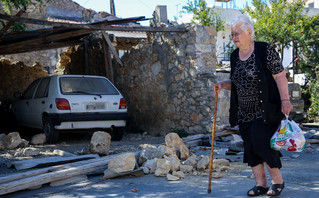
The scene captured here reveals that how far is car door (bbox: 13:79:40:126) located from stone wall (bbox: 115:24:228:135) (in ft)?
8.76

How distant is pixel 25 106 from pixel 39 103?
1198 millimetres

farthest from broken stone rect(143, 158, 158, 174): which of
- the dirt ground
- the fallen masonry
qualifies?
the dirt ground

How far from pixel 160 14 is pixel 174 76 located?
5.44 feet

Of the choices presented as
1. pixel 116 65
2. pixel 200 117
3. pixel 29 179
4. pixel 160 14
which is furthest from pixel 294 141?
pixel 116 65

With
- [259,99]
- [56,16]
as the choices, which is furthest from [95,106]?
[56,16]

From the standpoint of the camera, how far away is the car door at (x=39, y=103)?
332 inches

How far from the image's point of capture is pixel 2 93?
46.2 ft

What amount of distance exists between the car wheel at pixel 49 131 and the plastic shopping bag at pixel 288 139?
5.61 metres

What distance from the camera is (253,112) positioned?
11.8ft

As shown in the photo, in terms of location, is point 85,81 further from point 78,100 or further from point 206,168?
point 206,168

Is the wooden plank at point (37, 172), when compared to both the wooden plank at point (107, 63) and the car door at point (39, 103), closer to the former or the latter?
the car door at point (39, 103)

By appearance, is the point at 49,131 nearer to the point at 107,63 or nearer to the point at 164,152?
the point at 107,63

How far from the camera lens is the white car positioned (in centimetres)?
784

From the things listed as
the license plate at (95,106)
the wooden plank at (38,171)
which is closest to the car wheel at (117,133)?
the license plate at (95,106)
